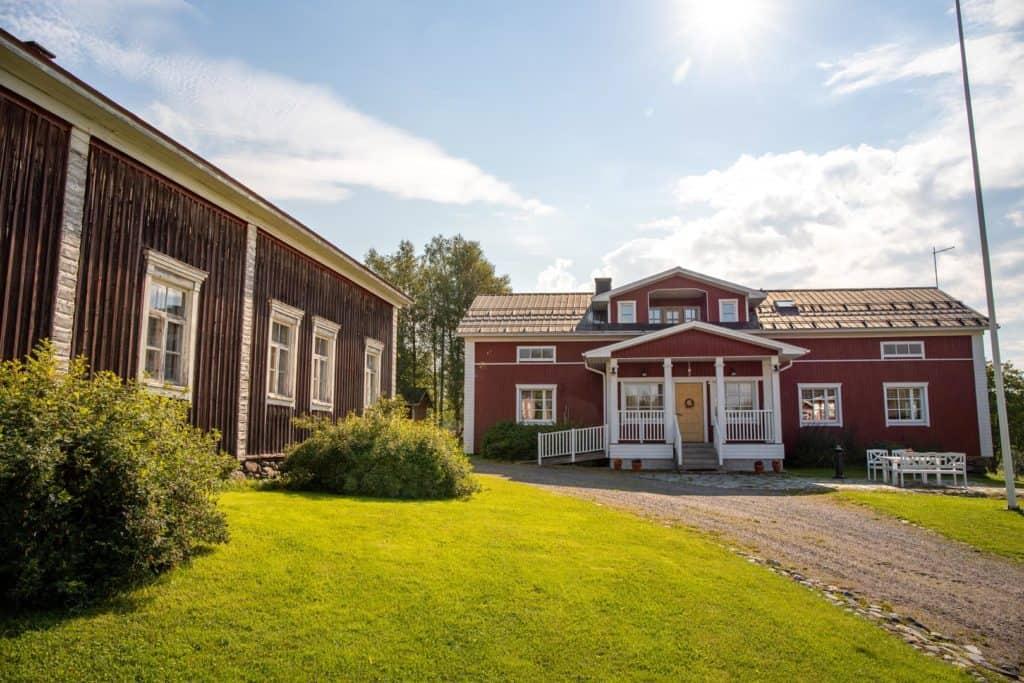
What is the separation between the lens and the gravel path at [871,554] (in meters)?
6.27

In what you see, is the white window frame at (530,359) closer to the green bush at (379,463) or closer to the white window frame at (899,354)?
the white window frame at (899,354)

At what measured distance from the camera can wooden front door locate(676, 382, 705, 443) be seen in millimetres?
22109

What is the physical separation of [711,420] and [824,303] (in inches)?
302

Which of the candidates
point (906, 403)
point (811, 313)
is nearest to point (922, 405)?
point (906, 403)

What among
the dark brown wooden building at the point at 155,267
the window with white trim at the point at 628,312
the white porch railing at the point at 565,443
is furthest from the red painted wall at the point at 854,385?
the dark brown wooden building at the point at 155,267

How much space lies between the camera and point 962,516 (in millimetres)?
11367

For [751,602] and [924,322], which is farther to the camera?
[924,322]

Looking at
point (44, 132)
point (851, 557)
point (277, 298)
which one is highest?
point (44, 132)

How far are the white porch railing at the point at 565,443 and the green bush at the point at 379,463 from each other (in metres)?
10.3

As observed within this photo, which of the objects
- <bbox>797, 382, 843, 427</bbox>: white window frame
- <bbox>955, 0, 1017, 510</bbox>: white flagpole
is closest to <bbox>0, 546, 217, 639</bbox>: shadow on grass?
<bbox>955, 0, 1017, 510</bbox>: white flagpole

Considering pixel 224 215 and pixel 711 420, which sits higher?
pixel 224 215

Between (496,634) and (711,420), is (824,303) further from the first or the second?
(496,634)

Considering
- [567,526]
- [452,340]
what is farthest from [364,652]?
[452,340]

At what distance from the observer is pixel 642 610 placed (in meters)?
5.55
